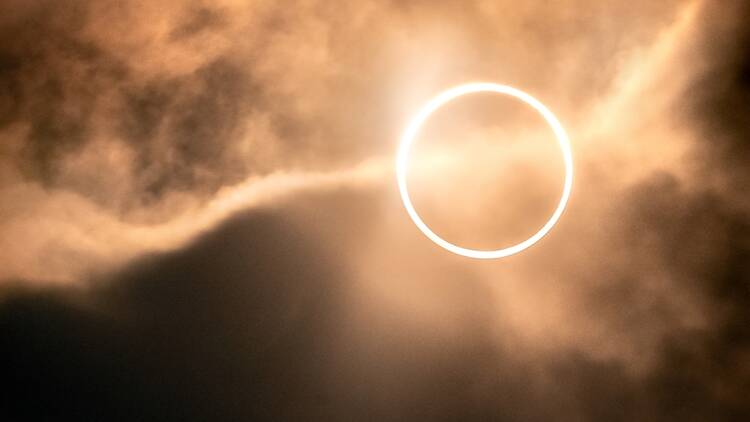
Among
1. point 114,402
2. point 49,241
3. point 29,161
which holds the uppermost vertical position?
point 29,161

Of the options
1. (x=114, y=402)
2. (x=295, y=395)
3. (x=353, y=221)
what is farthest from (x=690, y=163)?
(x=114, y=402)

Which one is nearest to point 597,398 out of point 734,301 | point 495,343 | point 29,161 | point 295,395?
point 495,343

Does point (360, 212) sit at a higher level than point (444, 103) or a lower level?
lower

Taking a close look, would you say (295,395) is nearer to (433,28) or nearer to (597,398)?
(597,398)

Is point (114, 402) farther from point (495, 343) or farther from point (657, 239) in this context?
point (657, 239)

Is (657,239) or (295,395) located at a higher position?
(657,239)

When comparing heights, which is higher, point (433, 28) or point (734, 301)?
point (433, 28)
